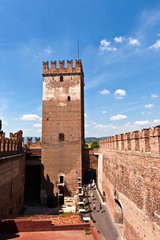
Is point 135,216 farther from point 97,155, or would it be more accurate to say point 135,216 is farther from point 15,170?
point 97,155

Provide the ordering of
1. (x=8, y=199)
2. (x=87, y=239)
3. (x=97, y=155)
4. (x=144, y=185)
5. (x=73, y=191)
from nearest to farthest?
(x=87, y=239)
(x=144, y=185)
(x=8, y=199)
(x=73, y=191)
(x=97, y=155)

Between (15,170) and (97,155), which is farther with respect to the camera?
(97,155)

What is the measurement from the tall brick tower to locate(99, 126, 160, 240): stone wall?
10164 millimetres

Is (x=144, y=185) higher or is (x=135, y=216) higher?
(x=144, y=185)

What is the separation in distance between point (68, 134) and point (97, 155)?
194 inches

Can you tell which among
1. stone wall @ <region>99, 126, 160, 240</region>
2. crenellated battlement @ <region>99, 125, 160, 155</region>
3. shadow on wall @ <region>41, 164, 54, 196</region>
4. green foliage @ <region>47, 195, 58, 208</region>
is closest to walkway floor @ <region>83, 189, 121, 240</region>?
stone wall @ <region>99, 126, 160, 240</region>

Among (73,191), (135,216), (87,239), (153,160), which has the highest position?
(153,160)

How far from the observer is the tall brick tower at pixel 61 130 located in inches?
759

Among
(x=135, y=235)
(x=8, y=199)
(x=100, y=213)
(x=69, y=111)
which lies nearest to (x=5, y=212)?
(x=8, y=199)

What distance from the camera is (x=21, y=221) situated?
5340 mm

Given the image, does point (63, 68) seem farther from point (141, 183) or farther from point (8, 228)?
point (8, 228)

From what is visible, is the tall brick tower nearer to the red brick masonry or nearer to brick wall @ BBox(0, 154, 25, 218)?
brick wall @ BBox(0, 154, 25, 218)

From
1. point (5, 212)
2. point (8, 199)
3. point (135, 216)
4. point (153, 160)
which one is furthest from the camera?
point (8, 199)

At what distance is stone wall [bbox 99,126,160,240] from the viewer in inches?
231
